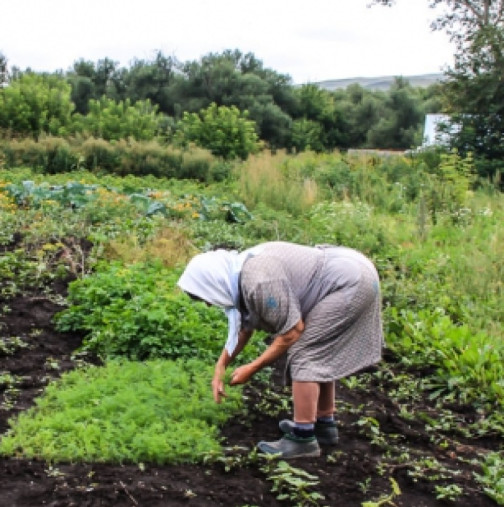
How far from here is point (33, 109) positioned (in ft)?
68.7

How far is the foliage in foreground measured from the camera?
3439mm

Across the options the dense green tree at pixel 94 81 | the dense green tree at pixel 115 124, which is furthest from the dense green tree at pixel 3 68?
the dense green tree at pixel 115 124

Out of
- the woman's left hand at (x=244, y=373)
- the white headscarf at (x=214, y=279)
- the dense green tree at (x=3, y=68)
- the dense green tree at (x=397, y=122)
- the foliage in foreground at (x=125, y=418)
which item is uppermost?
the dense green tree at (x=3, y=68)

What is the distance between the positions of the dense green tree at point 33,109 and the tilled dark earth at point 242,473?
1662 centimetres

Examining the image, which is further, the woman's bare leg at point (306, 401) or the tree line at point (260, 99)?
the tree line at point (260, 99)

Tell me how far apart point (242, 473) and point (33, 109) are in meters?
19.3

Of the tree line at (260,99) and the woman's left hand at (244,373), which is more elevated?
the tree line at (260,99)

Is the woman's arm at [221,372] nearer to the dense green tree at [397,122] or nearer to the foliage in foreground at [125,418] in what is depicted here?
the foliage in foreground at [125,418]

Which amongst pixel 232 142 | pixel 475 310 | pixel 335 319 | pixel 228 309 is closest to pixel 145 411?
pixel 228 309

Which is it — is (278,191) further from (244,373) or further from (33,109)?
(33,109)

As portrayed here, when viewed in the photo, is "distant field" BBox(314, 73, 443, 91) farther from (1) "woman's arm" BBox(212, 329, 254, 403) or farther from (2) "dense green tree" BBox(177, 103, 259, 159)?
(1) "woman's arm" BBox(212, 329, 254, 403)

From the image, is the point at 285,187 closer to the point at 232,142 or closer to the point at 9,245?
the point at 9,245

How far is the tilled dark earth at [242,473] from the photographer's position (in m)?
3.13

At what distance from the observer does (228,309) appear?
3.60 meters
